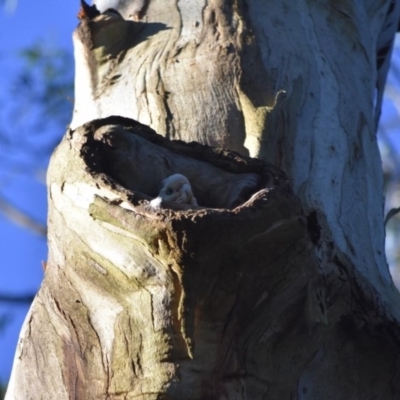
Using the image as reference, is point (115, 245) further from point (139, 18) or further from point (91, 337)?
point (139, 18)

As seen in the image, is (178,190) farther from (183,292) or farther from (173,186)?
(183,292)

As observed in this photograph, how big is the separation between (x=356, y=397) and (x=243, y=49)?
0.60 metres

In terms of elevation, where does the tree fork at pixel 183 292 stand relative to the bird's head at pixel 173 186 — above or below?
below

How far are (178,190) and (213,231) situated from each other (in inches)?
4.2

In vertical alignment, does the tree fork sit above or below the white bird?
below

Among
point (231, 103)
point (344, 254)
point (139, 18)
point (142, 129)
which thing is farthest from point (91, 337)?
point (139, 18)

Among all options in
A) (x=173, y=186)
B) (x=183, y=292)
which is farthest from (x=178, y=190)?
(x=183, y=292)

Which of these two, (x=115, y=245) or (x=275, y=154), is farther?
(x=275, y=154)

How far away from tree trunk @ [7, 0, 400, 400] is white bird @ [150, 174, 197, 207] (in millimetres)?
26

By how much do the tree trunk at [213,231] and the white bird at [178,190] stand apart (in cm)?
3

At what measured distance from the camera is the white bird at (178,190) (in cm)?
107

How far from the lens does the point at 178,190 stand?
1082mm

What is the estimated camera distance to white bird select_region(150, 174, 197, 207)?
1066mm

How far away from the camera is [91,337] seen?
1125mm
